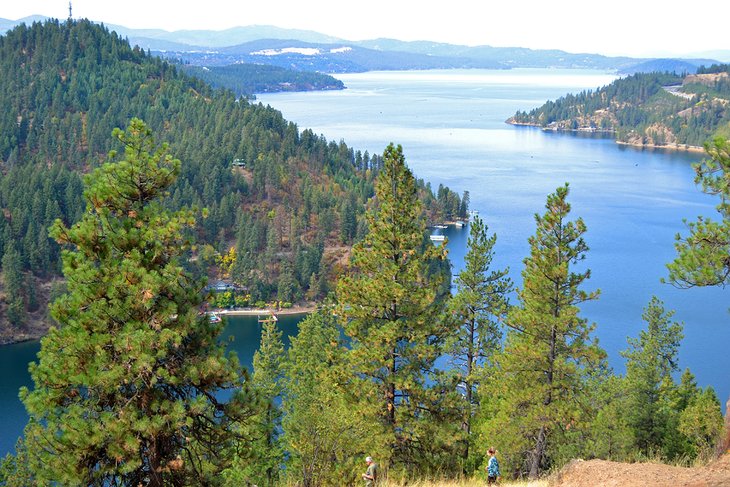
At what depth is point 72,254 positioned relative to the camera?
49.0 ft

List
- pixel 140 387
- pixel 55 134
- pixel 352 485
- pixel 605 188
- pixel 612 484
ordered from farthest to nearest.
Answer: pixel 605 188 → pixel 55 134 → pixel 352 485 → pixel 612 484 → pixel 140 387

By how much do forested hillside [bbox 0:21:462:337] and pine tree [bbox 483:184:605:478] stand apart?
7532 centimetres

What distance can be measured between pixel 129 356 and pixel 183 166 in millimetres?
110268

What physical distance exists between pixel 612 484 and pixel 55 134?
155 metres

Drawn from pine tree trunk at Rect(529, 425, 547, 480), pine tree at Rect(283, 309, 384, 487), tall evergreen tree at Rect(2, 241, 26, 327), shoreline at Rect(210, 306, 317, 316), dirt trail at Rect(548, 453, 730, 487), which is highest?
dirt trail at Rect(548, 453, 730, 487)

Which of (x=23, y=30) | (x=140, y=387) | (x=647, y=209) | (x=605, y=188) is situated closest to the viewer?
(x=140, y=387)

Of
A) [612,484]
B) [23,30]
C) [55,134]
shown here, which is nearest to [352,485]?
[612,484]

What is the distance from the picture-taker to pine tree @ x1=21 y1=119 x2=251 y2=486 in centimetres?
1409

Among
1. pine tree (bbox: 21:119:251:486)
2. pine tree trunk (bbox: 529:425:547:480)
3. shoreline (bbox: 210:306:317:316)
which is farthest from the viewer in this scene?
shoreline (bbox: 210:306:317:316)

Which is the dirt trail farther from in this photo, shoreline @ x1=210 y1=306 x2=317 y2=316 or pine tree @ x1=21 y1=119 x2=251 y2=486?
shoreline @ x1=210 y1=306 x2=317 y2=316

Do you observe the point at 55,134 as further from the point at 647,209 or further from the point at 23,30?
the point at 647,209

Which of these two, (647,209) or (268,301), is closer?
(268,301)

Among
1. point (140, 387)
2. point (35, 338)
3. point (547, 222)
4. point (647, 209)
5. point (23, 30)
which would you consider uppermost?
point (23, 30)

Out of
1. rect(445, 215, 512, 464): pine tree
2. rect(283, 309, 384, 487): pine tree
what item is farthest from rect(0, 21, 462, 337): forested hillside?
rect(283, 309, 384, 487): pine tree
